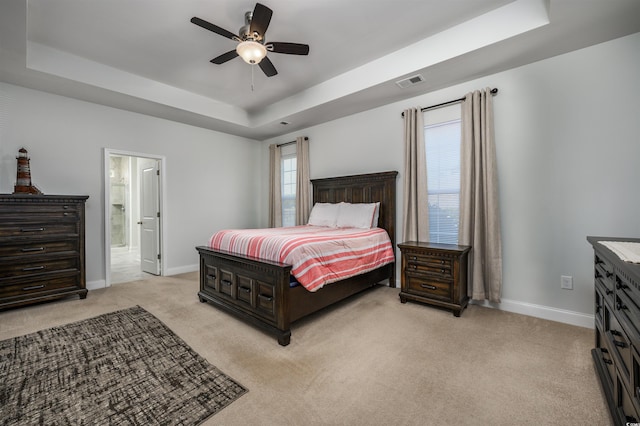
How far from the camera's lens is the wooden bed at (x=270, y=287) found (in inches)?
91.4

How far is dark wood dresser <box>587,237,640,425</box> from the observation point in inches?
43.2

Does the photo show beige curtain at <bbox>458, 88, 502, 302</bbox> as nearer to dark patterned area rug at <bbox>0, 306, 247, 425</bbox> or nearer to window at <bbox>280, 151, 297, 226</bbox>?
dark patterned area rug at <bbox>0, 306, 247, 425</bbox>

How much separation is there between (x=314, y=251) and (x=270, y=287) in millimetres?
508

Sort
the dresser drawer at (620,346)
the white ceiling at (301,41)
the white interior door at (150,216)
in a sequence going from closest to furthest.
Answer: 1. the dresser drawer at (620,346)
2. the white ceiling at (301,41)
3. the white interior door at (150,216)

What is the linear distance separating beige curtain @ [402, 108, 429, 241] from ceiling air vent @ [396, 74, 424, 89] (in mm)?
383

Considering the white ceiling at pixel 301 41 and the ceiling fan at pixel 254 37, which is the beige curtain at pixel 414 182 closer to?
the white ceiling at pixel 301 41

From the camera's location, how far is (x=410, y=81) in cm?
331

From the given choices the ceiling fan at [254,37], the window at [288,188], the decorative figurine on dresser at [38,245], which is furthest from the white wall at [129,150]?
the ceiling fan at [254,37]

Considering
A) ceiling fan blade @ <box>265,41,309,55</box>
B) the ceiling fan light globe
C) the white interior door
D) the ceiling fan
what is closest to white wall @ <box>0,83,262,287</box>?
the white interior door

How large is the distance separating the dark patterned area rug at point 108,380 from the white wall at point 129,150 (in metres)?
2.06

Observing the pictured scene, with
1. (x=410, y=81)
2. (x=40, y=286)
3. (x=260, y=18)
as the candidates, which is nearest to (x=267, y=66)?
(x=260, y=18)

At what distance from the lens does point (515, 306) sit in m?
2.97

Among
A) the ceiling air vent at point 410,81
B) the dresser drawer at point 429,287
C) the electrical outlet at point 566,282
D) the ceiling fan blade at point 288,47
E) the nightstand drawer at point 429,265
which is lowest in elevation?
the dresser drawer at point 429,287

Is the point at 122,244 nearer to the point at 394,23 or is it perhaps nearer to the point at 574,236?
the point at 394,23
